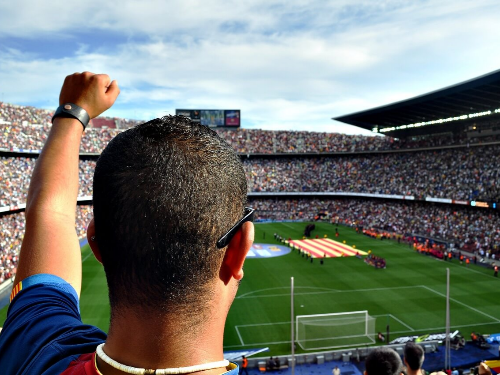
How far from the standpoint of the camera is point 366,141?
→ 69625 mm

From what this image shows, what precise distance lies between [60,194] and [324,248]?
4024 cm

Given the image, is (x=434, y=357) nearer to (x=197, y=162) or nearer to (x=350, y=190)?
(x=197, y=162)

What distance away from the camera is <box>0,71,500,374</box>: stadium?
20703mm

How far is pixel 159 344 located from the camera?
4.09ft

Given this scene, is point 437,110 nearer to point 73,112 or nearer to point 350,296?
point 350,296

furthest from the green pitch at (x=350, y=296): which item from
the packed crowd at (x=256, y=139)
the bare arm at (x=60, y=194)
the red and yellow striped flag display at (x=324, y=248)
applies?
the packed crowd at (x=256, y=139)

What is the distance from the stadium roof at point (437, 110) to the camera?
3841cm

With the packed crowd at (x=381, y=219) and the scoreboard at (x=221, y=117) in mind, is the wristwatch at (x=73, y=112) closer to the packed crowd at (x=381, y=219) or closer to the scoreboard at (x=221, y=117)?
the packed crowd at (x=381, y=219)

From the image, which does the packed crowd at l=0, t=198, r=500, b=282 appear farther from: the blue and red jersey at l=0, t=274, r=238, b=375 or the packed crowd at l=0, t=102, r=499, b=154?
the blue and red jersey at l=0, t=274, r=238, b=375

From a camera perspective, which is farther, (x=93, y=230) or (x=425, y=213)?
(x=425, y=213)

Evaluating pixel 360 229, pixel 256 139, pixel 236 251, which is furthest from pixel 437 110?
pixel 236 251

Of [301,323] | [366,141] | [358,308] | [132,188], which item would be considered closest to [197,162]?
[132,188]

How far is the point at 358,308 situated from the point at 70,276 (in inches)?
955

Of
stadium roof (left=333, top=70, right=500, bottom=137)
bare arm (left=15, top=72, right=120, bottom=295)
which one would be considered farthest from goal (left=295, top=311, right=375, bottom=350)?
stadium roof (left=333, top=70, right=500, bottom=137)
